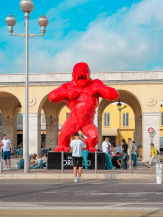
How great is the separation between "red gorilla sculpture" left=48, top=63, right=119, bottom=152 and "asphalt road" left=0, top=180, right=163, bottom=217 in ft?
17.2

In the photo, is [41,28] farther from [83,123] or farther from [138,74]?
[138,74]

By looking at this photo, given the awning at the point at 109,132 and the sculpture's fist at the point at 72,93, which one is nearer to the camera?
the sculpture's fist at the point at 72,93

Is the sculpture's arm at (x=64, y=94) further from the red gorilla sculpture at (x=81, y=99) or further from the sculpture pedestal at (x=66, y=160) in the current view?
the sculpture pedestal at (x=66, y=160)

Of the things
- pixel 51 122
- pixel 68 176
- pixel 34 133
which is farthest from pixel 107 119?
pixel 68 176

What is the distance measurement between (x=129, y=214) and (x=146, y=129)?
18.5 metres

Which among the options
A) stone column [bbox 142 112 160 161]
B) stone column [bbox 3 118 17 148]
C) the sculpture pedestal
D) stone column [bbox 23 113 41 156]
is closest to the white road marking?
the sculpture pedestal

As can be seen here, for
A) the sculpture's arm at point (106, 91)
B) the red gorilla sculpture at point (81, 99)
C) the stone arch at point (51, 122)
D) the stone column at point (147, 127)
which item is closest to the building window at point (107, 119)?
the stone arch at point (51, 122)

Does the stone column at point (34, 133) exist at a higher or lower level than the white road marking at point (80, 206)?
higher

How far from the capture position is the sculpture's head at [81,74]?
15.9 m

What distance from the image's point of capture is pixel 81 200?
324 inches

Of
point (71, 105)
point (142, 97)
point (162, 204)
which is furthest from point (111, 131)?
point (162, 204)

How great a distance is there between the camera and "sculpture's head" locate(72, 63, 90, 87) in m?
15.9

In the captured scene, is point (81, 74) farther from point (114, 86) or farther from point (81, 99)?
point (114, 86)

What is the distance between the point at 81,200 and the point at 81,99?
8489 mm
